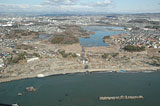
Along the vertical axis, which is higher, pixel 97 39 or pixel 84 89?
pixel 97 39

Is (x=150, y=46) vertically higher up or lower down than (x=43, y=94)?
higher up

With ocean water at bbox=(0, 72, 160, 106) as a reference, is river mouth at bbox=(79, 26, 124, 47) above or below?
above

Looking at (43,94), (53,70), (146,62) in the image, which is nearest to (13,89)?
(43,94)

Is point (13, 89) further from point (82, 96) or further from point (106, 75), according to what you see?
point (106, 75)

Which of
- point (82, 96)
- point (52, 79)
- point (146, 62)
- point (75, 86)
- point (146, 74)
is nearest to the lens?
point (82, 96)

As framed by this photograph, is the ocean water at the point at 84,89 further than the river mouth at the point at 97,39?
No

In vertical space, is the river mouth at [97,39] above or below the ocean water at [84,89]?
above

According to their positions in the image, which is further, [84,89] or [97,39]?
[97,39]

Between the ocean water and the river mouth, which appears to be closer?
the ocean water
